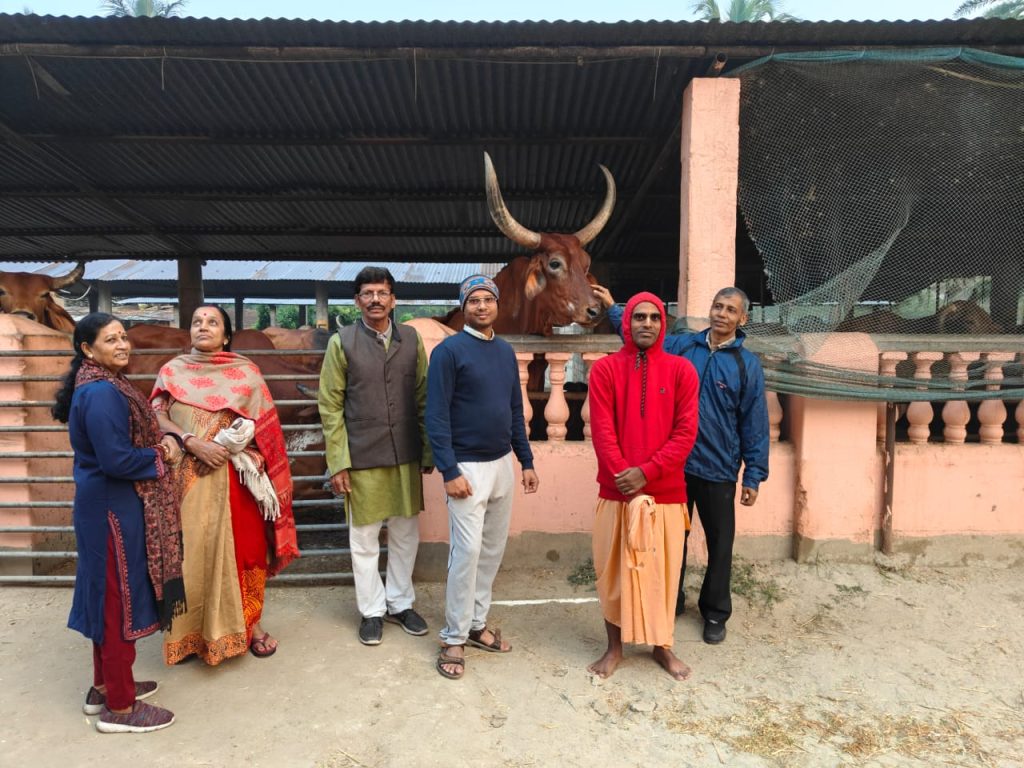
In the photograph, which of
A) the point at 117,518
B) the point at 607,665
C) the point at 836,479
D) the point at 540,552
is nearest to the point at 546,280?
the point at 540,552

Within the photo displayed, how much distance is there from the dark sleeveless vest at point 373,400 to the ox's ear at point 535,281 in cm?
172

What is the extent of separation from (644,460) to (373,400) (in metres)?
1.30

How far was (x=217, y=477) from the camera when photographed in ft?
9.23

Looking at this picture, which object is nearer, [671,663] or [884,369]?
[671,663]

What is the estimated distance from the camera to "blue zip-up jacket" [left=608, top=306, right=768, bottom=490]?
305 centimetres

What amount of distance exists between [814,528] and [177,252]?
8816 millimetres

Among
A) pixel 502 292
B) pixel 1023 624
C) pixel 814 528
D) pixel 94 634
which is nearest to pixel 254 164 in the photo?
pixel 502 292

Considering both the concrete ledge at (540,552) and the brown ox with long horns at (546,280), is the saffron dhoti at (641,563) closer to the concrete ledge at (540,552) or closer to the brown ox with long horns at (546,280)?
the concrete ledge at (540,552)

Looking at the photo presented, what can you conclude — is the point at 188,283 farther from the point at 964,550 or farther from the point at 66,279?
the point at 964,550

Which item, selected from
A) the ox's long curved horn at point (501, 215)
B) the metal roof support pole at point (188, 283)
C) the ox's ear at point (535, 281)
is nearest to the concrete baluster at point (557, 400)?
the ox's ear at point (535, 281)

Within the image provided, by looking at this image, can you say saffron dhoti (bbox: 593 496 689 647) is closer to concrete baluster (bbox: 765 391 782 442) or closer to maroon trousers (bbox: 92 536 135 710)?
concrete baluster (bbox: 765 391 782 442)

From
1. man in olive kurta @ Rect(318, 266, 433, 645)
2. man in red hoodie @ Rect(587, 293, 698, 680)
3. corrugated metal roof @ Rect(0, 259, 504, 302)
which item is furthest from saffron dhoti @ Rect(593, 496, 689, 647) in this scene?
corrugated metal roof @ Rect(0, 259, 504, 302)

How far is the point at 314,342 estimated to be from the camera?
6512 mm

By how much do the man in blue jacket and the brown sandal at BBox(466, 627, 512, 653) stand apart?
1.02 m
